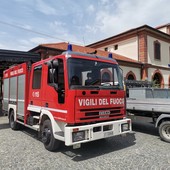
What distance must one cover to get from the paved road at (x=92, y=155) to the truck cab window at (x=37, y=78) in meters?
1.79

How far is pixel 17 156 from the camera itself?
4.93 metres

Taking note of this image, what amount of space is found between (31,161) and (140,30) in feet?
71.2

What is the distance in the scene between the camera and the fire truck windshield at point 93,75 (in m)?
4.78

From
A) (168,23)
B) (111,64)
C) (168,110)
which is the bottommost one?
(168,110)

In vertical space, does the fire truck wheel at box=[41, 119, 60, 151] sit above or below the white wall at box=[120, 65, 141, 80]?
below

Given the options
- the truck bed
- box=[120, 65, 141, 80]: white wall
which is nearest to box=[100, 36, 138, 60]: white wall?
box=[120, 65, 141, 80]: white wall

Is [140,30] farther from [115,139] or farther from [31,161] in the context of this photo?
[31,161]

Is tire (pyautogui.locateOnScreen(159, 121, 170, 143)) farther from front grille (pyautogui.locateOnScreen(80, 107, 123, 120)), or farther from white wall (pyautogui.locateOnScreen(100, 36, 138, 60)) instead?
white wall (pyautogui.locateOnScreen(100, 36, 138, 60))

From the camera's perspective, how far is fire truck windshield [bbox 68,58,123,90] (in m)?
4.78

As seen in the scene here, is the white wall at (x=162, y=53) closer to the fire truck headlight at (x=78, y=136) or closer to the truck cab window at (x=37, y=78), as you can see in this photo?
the truck cab window at (x=37, y=78)

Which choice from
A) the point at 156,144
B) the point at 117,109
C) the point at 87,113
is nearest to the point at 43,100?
the point at 87,113

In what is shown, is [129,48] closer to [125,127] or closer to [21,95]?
[21,95]

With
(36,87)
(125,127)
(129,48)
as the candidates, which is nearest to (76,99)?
(125,127)

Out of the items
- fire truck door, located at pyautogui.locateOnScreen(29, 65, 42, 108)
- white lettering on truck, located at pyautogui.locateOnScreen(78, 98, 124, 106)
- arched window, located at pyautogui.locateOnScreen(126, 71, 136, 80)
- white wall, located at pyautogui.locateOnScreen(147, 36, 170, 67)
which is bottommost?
white lettering on truck, located at pyautogui.locateOnScreen(78, 98, 124, 106)
